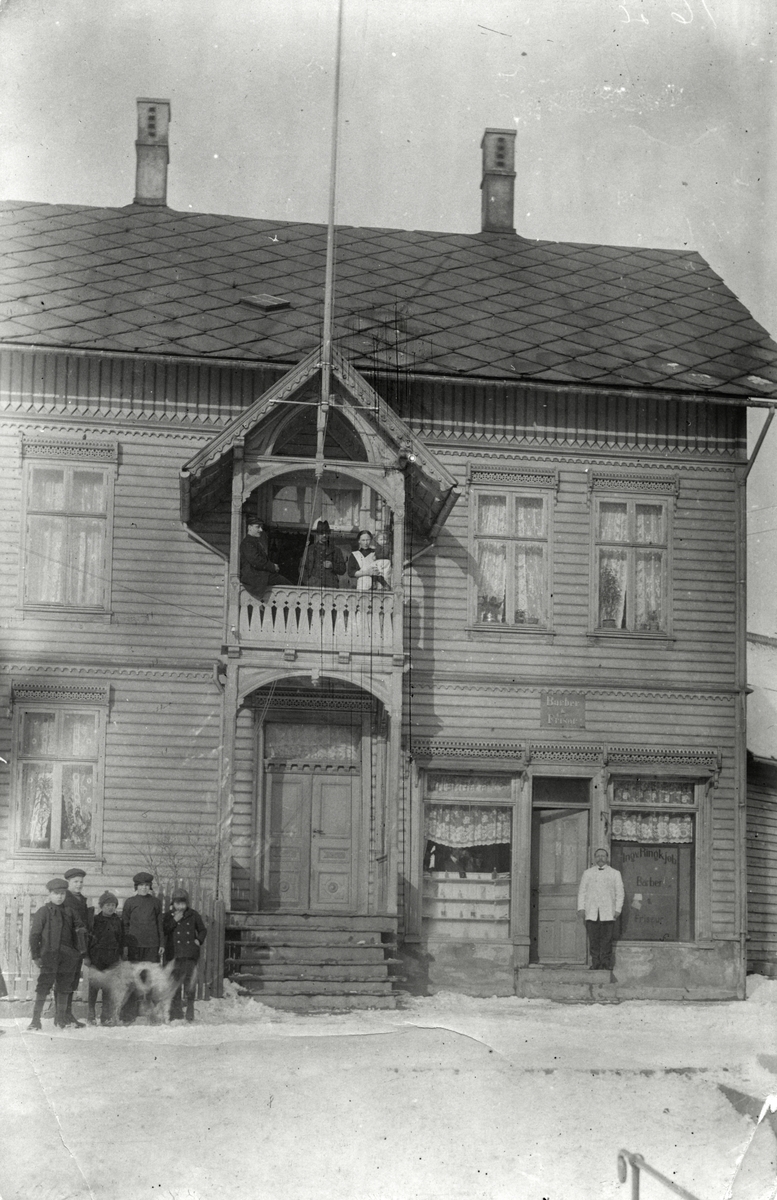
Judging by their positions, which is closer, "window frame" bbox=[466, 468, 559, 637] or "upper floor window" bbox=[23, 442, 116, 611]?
"upper floor window" bbox=[23, 442, 116, 611]

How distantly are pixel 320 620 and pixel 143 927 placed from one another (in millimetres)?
4105

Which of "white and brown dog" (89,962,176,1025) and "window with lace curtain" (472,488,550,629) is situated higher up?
"window with lace curtain" (472,488,550,629)

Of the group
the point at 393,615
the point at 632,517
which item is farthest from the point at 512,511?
the point at 393,615

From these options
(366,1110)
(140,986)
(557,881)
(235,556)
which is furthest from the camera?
(557,881)

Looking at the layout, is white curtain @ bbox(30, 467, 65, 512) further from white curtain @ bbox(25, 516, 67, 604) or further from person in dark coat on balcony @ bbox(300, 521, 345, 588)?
person in dark coat on balcony @ bbox(300, 521, 345, 588)

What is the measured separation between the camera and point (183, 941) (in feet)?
50.0

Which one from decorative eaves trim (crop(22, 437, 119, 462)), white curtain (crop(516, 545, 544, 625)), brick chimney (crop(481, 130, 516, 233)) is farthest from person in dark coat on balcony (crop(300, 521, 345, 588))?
brick chimney (crop(481, 130, 516, 233))

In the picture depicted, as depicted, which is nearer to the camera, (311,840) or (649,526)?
(311,840)

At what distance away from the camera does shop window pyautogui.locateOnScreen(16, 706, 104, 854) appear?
1731 cm

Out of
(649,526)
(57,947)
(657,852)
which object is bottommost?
(57,947)

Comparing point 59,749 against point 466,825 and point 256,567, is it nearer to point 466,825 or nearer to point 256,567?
point 256,567

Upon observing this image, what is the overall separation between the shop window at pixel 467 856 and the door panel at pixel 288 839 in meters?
1.48

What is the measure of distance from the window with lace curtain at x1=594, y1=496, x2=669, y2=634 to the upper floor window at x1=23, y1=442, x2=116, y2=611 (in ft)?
19.7

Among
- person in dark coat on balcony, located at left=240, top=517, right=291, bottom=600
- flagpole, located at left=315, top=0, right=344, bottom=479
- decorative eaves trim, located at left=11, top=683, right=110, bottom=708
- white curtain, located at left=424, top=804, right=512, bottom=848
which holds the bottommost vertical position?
white curtain, located at left=424, top=804, right=512, bottom=848
